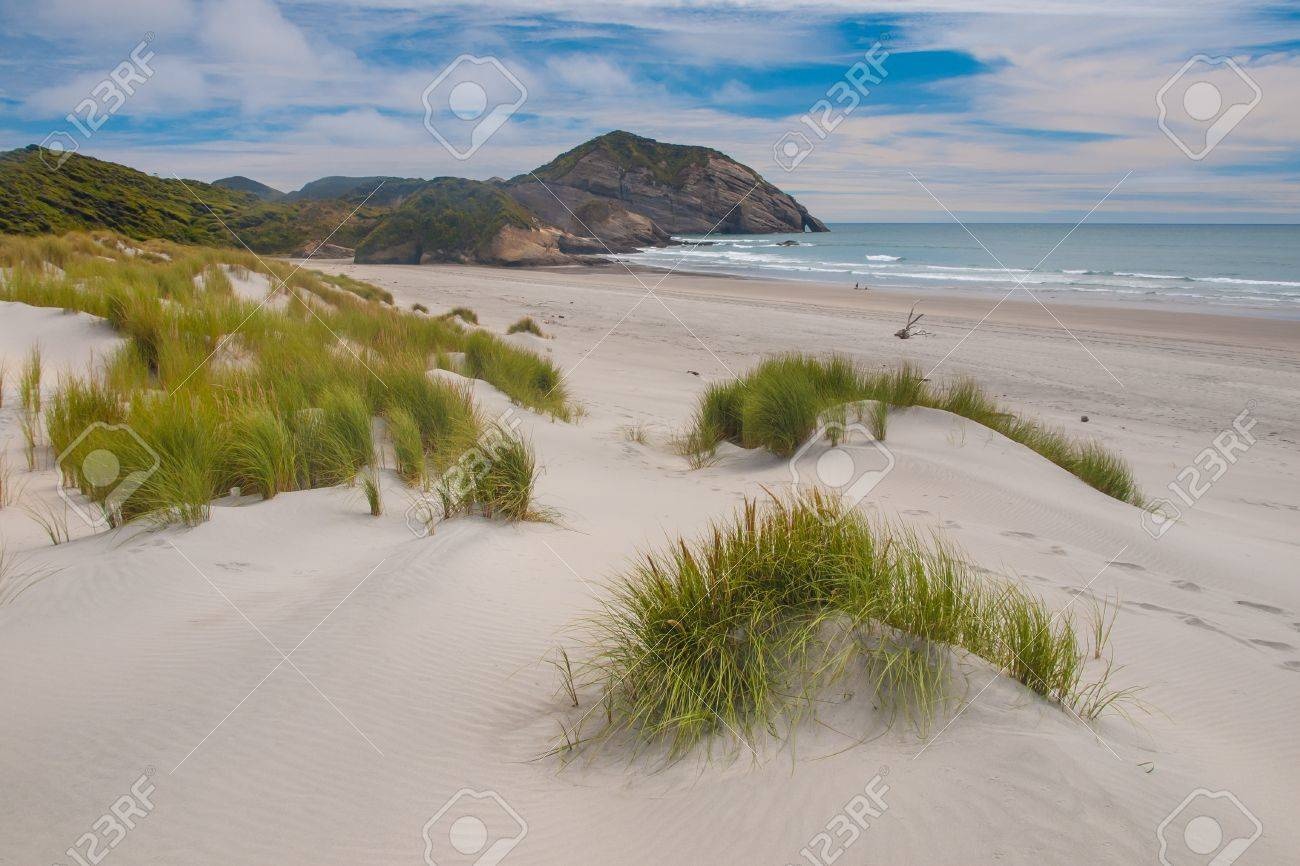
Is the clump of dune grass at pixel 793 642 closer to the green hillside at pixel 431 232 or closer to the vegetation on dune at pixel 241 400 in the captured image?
the vegetation on dune at pixel 241 400

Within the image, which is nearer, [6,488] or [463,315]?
[6,488]

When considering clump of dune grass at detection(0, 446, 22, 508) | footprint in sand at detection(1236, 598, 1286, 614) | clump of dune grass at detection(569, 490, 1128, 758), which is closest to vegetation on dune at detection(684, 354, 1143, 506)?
footprint in sand at detection(1236, 598, 1286, 614)

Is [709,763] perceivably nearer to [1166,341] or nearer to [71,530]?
[71,530]

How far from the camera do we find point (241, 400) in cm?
510

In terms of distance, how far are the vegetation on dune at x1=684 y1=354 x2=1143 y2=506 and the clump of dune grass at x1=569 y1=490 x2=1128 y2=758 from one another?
4037 mm

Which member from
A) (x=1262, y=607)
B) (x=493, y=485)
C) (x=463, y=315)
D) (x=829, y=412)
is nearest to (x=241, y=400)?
(x=493, y=485)

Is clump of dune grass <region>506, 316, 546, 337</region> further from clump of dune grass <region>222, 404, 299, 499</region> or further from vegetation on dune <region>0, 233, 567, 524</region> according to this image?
clump of dune grass <region>222, 404, 299, 499</region>

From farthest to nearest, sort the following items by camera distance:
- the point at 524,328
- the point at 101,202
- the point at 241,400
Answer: the point at 101,202
the point at 524,328
the point at 241,400

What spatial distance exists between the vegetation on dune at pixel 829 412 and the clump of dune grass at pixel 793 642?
404 centimetres

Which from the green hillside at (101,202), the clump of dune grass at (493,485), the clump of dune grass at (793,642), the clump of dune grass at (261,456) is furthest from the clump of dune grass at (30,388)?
the green hillside at (101,202)

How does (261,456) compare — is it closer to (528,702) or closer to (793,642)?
(528,702)

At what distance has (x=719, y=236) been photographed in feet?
253

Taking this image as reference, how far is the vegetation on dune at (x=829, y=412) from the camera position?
6684 millimetres

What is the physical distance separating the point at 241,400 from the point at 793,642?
4.34 metres
